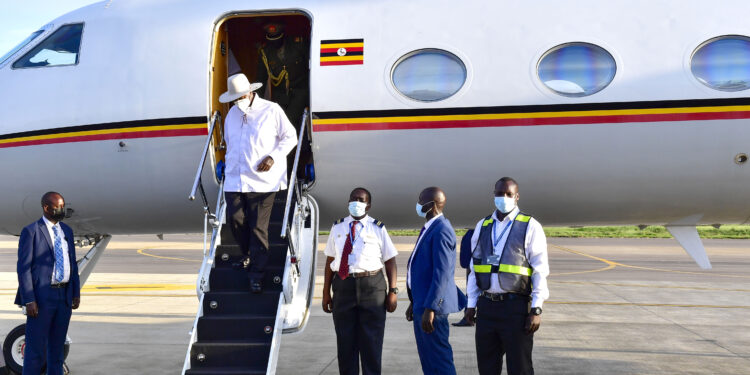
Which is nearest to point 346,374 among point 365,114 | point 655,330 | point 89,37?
point 365,114

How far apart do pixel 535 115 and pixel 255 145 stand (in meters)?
2.71

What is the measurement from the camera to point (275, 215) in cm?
721

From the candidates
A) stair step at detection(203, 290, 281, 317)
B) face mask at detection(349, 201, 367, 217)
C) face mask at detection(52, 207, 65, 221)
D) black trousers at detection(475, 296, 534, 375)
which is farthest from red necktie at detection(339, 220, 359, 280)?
face mask at detection(52, 207, 65, 221)

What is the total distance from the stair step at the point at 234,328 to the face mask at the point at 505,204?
2.28 metres

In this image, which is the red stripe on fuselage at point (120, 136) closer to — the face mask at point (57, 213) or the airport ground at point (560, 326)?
the face mask at point (57, 213)

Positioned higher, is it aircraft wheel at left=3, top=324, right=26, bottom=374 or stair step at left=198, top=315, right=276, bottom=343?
stair step at left=198, top=315, right=276, bottom=343

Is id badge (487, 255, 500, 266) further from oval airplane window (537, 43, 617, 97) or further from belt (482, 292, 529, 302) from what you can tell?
oval airplane window (537, 43, 617, 97)

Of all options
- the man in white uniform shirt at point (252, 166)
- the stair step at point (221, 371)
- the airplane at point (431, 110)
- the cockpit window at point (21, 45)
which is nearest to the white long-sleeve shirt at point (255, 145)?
the man in white uniform shirt at point (252, 166)

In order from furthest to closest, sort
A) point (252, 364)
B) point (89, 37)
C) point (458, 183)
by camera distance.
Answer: point (89, 37) < point (458, 183) < point (252, 364)

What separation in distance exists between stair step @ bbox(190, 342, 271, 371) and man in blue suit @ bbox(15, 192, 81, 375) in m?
1.56

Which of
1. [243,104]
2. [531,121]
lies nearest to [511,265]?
[531,121]

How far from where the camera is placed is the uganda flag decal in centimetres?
682

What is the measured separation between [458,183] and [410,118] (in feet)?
2.80

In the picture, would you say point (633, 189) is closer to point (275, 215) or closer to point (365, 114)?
point (365, 114)
